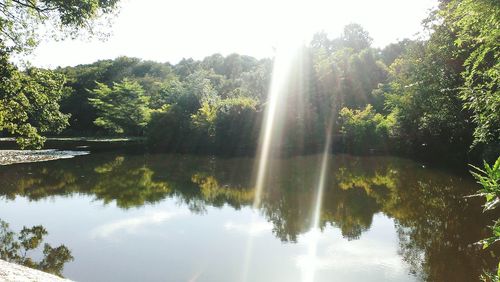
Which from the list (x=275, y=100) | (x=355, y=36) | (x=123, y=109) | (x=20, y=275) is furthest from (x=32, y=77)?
(x=355, y=36)

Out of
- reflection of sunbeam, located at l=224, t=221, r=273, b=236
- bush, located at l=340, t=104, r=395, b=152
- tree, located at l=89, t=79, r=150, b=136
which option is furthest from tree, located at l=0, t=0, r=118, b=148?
tree, located at l=89, t=79, r=150, b=136

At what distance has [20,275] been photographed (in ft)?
26.6

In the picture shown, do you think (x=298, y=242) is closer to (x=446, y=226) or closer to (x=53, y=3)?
(x=446, y=226)

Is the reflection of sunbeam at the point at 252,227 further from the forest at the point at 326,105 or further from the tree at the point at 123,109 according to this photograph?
the tree at the point at 123,109

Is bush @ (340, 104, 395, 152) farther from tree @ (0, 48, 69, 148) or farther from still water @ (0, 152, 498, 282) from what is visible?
tree @ (0, 48, 69, 148)

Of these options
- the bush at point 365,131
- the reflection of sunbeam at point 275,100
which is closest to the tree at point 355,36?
the reflection of sunbeam at point 275,100

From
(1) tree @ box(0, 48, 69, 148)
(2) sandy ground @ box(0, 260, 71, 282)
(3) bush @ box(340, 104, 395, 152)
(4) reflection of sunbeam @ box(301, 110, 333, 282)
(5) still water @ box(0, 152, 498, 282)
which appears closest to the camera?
(2) sandy ground @ box(0, 260, 71, 282)

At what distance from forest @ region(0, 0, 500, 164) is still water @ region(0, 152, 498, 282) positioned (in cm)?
318

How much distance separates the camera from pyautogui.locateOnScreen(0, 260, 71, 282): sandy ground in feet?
25.1

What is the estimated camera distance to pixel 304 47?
147ft

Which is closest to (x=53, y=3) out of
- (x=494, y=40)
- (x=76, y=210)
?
(x=76, y=210)

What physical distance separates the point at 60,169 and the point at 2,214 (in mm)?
12529

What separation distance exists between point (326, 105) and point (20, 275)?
37.6 m

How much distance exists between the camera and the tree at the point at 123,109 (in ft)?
224
